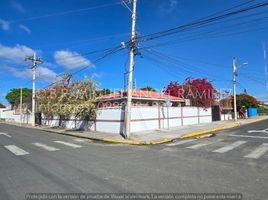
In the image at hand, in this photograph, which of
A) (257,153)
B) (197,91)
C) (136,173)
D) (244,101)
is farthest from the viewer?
(244,101)

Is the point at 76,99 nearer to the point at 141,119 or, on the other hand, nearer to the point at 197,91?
the point at 141,119

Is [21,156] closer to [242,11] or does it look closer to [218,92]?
[242,11]

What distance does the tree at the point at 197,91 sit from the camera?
28.5 m

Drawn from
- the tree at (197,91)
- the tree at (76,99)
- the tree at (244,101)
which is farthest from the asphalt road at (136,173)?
the tree at (244,101)

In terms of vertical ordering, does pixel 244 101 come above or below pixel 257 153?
above

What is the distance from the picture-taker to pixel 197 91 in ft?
97.8

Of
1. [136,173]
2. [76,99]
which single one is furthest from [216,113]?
[136,173]

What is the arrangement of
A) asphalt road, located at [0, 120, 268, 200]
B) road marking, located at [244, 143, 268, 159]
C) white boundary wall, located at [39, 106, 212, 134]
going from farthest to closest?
1. white boundary wall, located at [39, 106, 212, 134]
2. road marking, located at [244, 143, 268, 159]
3. asphalt road, located at [0, 120, 268, 200]

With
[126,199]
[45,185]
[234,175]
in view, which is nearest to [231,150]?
[234,175]

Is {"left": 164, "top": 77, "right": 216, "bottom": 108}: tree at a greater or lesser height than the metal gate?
greater

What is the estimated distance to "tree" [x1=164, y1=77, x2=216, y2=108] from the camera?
2853 cm

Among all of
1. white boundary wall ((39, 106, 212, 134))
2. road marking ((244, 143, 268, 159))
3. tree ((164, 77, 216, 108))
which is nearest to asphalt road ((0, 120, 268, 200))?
road marking ((244, 143, 268, 159))

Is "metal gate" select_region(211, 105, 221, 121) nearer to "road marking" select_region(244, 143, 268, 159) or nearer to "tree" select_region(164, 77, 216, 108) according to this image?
"tree" select_region(164, 77, 216, 108)

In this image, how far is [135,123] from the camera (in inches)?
676
